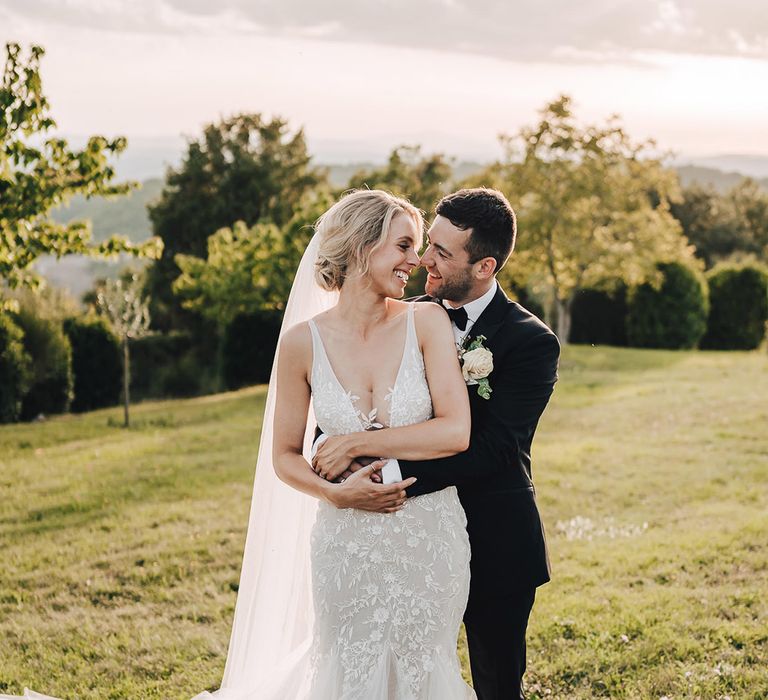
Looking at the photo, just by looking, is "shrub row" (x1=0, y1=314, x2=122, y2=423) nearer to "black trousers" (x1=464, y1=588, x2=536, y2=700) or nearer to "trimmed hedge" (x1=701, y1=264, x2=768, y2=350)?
"black trousers" (x1=464, y1=588, x2=536, y2=700)

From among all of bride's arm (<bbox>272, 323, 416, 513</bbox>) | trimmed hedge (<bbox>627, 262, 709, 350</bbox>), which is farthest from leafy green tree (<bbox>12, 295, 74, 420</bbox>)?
trimmed hedge (<bbox>627, 262, 709, 350</bbox>)

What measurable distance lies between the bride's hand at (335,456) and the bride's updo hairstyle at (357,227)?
0.63 m

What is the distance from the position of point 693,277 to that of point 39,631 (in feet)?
74.6

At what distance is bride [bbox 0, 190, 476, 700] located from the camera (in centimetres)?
313

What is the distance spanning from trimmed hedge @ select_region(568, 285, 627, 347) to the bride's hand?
79.9 feet

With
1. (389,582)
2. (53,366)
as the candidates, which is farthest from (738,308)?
(389,582)

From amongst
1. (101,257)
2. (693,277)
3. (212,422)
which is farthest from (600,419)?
(693,277)

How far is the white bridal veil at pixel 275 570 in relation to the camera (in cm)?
388

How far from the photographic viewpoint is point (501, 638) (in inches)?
137

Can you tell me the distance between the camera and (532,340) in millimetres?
3334

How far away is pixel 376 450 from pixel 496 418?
1.61 ft

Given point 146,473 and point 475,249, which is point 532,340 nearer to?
point 475,249

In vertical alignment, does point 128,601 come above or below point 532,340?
below

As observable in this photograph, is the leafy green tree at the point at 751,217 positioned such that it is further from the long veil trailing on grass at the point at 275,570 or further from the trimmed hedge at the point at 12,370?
the long veil trailing on grass at the point at 275,570
